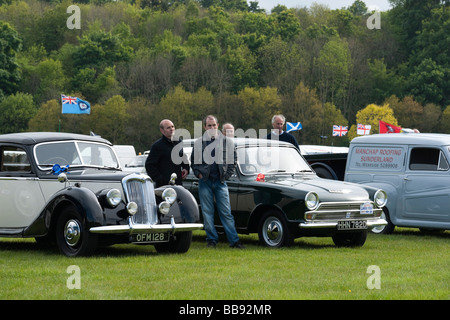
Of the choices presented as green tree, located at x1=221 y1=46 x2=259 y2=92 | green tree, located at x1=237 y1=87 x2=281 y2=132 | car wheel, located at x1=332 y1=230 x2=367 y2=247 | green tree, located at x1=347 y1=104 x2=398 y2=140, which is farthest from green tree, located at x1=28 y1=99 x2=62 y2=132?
car wheel, located at x1=332 y1=230 x2=367 y2=247

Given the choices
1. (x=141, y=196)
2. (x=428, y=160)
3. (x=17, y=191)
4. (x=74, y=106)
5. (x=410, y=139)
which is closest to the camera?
(x=141, y=196)

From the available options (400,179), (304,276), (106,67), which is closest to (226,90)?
(106,67)

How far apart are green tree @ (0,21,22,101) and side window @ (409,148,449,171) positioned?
237 feet

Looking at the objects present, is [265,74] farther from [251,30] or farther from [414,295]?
[414,295]

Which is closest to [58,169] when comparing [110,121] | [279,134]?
[279,134]

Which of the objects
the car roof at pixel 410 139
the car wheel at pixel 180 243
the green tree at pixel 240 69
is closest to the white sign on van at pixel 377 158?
the car roof at pixel 410 139

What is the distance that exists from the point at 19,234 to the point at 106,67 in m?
87.5

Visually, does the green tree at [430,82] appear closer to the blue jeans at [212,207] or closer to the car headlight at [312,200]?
the car headlight at [312,200]

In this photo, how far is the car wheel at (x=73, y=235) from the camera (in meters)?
10.5

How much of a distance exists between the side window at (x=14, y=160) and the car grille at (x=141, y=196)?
198 centimetres

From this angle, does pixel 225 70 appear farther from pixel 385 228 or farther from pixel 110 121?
pixel 385 228

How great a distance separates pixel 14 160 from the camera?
1221cm

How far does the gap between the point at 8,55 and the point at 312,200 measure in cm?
7756

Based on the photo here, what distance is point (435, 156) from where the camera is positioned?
15102 millimetres
